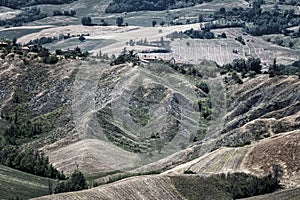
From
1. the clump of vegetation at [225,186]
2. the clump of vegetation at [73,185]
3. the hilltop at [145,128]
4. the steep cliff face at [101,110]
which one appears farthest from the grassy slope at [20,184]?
the clump of vegetation at [225,186]

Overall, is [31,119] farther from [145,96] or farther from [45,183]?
[45,183]

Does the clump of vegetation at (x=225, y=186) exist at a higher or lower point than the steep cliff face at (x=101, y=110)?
higher

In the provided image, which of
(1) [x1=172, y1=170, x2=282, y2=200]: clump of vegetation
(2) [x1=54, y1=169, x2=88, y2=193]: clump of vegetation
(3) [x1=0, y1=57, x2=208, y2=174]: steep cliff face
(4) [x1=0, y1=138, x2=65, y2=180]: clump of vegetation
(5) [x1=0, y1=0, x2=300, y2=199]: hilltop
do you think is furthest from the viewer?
(3) [x1=0, y1=57, x2=208, y2=174]: steep cliff face

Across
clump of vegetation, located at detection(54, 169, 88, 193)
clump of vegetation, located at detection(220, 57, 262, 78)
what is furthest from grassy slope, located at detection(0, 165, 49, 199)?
clump of vegetation, located at detection(220, 57, 262, 78)

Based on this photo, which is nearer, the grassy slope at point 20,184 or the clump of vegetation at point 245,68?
the grassy slope at point 20,184

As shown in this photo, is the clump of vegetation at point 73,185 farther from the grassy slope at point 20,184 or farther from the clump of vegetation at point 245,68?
the clump of vegetation at point 245,68

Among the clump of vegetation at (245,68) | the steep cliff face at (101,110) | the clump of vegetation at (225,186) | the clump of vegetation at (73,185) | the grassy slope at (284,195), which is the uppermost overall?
the grassy slope at (284,195)

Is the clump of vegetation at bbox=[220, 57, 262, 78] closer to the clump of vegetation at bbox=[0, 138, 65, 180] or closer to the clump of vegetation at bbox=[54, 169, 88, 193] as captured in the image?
the clump of vegetation at bbox=[0, 138, 65, 180]

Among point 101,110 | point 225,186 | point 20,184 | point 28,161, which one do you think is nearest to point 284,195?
point 225,186

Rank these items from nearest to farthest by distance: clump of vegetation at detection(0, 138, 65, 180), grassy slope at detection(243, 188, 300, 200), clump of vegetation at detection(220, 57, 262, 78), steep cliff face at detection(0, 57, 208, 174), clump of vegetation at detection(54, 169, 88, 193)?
1. grassy slope at detection(243, 188, 300, 200)
2. clump of vegetation at detection(54, 169, 88, 193)
3. clump of vegetation at detection(0, 138, 65, 180)
4. steep cliff face at detection(0, 57, 208, 174)
5. clump of vegetation at detection(220, 57, 262, 78)
